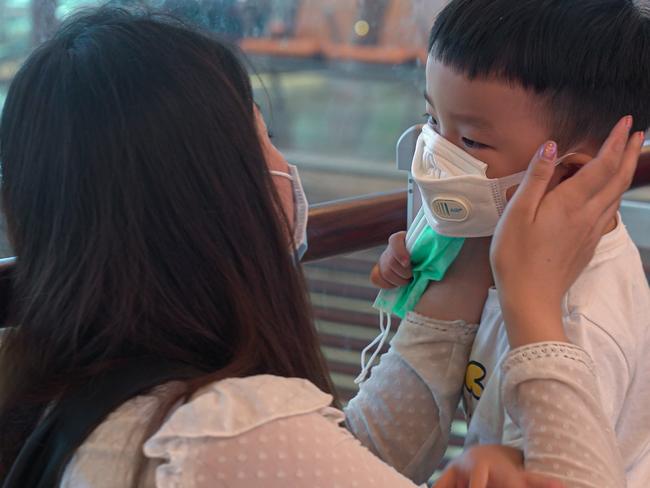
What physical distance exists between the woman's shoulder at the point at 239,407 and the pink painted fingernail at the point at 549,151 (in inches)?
16.6

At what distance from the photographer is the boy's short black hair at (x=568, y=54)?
41.1 inches

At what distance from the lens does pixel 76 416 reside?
754 millimetres

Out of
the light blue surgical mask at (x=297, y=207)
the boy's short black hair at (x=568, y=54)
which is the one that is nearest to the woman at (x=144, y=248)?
the light blue surgical mask at (x=297, y=207)

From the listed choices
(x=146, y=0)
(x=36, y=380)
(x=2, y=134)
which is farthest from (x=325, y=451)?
(x=146, y=0)

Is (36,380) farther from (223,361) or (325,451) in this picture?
(325,451)

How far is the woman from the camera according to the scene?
2.46ft

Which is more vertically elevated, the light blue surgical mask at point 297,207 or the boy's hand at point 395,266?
the light blue surgical mask at point 297,207

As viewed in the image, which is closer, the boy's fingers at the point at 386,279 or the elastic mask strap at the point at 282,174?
the elastic mask strap at the point at 282,174

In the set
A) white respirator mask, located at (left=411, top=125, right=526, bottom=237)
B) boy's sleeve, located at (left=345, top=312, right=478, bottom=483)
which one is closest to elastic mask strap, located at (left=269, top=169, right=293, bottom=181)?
white respirator mask, located at (left=411, top=125, right=526, bottom=237)

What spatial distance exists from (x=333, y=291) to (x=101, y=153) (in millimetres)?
930

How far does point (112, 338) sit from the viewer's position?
0.82 metres

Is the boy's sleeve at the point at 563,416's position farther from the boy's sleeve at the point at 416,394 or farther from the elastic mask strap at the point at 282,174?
the elastic mask strap at the point at 282,174

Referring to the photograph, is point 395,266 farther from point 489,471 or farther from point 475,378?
point 489,471

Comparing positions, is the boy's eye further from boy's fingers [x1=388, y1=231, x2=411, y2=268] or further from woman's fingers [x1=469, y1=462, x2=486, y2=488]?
woman's fingers [x1=469, y1=462, x2=486, y2=488]
